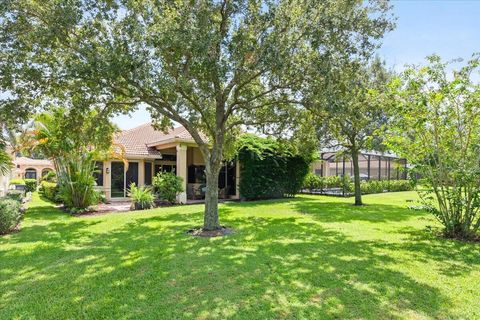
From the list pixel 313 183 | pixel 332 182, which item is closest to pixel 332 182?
pixel 332 182

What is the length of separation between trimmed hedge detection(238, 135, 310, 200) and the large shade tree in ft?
31.3

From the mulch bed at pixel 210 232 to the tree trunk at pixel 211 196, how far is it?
156 mm

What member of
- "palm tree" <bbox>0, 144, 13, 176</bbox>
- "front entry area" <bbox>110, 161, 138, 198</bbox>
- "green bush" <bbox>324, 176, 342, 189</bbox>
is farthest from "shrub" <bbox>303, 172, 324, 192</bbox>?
"palm tree" <bbox>0, 144, 13, 176</bbox>

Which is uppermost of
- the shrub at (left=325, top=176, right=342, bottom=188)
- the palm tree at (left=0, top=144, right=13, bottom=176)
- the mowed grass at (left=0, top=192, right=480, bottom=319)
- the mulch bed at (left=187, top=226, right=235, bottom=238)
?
the palm tree at (left=0, top=144, right=13, bottom=176)

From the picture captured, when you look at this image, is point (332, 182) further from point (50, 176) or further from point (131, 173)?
point (50, 176)

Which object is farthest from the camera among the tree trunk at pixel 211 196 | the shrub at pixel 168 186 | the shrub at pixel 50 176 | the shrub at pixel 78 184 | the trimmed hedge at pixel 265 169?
the shrub at pixel 50 176

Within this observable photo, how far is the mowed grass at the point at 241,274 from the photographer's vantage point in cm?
454

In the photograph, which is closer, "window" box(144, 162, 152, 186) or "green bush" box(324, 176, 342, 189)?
"window" box(144, 162, 152, 186)

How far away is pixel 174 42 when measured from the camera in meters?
7.77

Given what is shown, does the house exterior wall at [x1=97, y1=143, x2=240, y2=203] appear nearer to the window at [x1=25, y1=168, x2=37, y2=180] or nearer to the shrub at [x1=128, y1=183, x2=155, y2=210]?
the shrub at [x1=128, y1=183, x2=155, y2=210]

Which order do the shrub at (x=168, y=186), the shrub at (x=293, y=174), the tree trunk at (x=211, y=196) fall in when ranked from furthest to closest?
1. the shrub at (x=293, y=174)
2. the shrub at (x=168, y=186)
3. the tree trunk at (x=211, y=196)

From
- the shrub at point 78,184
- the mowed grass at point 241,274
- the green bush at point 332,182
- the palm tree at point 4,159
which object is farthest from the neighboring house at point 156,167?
the green bush at point 332,182

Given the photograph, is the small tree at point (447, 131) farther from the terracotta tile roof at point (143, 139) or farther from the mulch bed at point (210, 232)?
the terracotta tile roof at point (143, 139)

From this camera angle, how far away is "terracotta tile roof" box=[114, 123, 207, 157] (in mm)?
19875
